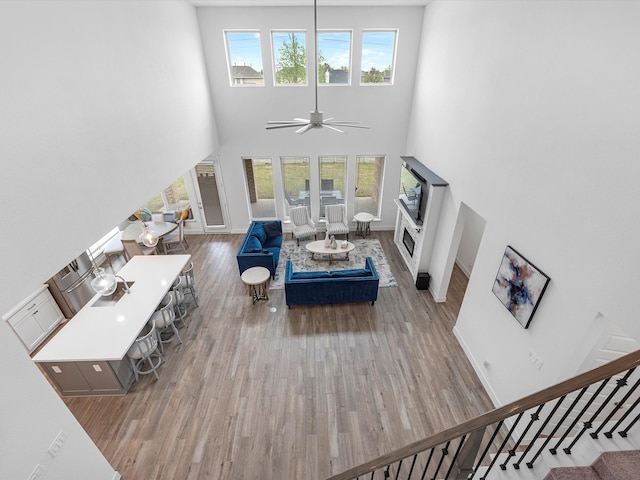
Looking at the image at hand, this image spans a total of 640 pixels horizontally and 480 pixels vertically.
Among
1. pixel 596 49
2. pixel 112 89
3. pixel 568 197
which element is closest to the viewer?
pixel 596 49

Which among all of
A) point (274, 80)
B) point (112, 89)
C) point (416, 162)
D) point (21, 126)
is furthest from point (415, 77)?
point (21, 126)

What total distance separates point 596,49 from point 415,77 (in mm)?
5203

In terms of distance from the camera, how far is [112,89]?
3.57 m

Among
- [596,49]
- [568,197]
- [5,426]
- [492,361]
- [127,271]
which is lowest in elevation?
[492,361]

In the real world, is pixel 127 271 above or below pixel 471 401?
above

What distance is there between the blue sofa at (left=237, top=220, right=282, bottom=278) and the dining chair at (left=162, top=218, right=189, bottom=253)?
1892 mm

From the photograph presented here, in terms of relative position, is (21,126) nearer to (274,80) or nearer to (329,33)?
(274,80)

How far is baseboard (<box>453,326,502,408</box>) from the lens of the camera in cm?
431

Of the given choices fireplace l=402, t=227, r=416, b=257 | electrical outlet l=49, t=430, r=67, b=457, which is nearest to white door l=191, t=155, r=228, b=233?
fireplace l=402, t=227, r=416, b=257

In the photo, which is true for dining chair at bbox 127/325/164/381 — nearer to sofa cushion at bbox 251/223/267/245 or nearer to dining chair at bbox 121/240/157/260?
dining chair at bbox 121/240/157/260

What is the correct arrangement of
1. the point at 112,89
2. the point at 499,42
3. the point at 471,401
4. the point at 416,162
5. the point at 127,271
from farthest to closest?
the point at 416,162, the point at 127,271, the point at 471,401, the point at 499,42, the point at 112,89

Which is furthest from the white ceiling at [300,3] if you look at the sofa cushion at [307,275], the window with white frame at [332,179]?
the sofa cushion at [307,275]

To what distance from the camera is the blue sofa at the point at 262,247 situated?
21.9 feet

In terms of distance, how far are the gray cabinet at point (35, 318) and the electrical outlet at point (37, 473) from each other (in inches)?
132
